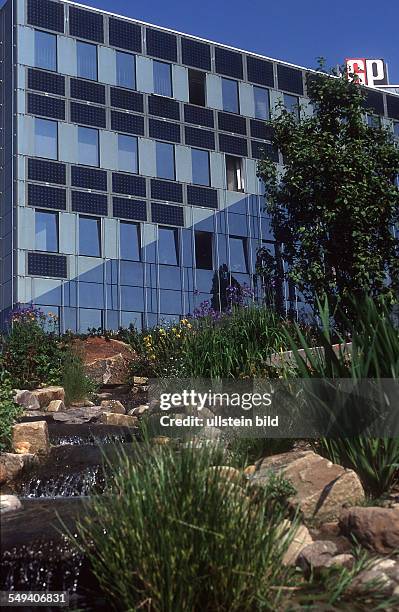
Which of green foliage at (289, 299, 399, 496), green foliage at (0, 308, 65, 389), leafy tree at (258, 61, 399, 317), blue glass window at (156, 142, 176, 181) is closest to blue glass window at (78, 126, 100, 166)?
blue glass window at (156, 142, 176, 181)

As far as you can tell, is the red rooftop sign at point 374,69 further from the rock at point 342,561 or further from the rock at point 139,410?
the rock at point 342,561

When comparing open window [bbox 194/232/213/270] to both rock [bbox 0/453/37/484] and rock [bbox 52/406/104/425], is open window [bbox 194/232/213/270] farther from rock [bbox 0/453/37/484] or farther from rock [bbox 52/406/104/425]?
rock [bbox 0/453/37/484]

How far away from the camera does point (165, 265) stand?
30.0 metres

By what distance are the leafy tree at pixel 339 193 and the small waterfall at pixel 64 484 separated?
11174 millimetres

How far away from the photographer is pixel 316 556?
4531 millimetres

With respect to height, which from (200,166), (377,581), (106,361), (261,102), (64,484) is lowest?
(377,581)

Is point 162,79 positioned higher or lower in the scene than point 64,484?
higher

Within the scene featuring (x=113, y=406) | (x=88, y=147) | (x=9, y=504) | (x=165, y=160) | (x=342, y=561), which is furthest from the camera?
(x=165, y=160)

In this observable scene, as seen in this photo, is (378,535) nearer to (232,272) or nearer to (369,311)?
(369,311)

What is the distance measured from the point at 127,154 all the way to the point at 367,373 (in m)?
25.6

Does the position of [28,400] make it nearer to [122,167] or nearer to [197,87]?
[122,167]

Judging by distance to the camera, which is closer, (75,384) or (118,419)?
(118,419)

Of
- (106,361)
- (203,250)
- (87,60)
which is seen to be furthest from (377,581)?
(87,60)

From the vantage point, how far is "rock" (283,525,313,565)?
4.54 meters
